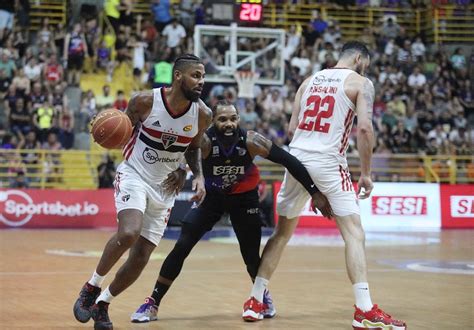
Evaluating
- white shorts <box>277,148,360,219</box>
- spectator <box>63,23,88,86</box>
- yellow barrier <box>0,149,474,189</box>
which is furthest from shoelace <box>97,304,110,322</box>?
spectator <box>63,23,88,86</box>

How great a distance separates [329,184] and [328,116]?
61 centimetres

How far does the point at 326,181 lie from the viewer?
7723 mm

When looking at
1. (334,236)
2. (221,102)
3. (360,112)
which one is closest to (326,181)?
(360,112)

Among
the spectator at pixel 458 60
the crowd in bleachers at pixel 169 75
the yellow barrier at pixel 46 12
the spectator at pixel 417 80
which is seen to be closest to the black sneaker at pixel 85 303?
the crowd in bleachers at pixel 169 75

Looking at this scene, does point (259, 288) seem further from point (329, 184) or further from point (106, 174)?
point (106, 174)

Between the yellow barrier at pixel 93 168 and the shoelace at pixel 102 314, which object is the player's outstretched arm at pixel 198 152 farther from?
the yellow barrier at pixel 93 168

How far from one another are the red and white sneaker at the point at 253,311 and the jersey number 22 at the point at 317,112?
1.66m

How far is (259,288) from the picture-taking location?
8172 mm

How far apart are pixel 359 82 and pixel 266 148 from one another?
3.64 feet

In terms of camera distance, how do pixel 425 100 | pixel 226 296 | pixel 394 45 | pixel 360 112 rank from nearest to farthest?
pixel 360 112, pixel 226 296, pixel 425 100, pixel 394 45

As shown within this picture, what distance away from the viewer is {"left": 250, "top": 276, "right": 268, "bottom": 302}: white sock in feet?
26.6

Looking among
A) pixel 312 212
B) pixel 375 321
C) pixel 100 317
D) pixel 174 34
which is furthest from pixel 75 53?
pixel 375 321

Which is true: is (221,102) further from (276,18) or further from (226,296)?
(276,18)

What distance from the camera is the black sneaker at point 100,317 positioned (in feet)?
23.9
